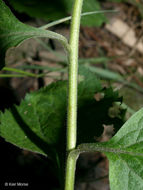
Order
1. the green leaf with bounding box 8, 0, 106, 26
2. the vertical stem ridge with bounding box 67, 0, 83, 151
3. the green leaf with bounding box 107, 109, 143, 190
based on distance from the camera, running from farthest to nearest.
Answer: the green leaf with bounding box 8, 0, 106, 26 → the vertical stem ridge with bounding box 67, 0, 83, 151 → the green leaf with bounding box 107, 109, 143, 190

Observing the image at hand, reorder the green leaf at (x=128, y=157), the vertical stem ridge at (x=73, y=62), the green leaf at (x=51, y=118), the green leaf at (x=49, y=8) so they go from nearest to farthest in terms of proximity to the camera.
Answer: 1. the green leaf at (x=128, y=157)
2. the vertical stem ridge at (x=73, y=62)
3. the green leaf at (x=51, y=118)
4. the green leaf at (x=49, y=8)

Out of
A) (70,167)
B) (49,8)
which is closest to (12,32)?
(70,167)

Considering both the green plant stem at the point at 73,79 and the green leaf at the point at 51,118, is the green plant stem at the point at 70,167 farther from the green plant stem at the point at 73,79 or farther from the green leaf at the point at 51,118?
the green leaf at the point at 51,118

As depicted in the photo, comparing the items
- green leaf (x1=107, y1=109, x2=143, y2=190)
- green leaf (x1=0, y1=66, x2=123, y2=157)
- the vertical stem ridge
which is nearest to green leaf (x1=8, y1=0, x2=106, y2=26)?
green leaf (x1=0, y1=66, x2=123, y2=157)

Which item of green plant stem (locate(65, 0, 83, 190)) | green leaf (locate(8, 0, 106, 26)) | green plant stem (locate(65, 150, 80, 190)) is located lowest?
green plant stem (locate(65, 150, 80, 190))

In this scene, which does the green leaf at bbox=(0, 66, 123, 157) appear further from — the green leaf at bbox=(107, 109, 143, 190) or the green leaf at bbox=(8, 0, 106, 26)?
the green leaf at bbox=(8, 0, 106, 26)

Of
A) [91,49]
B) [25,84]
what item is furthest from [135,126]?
[91,49]

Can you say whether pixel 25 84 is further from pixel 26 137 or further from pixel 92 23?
pixel 26 137

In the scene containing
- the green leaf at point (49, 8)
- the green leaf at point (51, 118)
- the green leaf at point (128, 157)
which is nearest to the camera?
the green leaf at point (128, 157)

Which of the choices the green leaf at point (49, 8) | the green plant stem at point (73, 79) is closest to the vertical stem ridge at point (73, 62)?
the green plant stem at point (73, 79)
